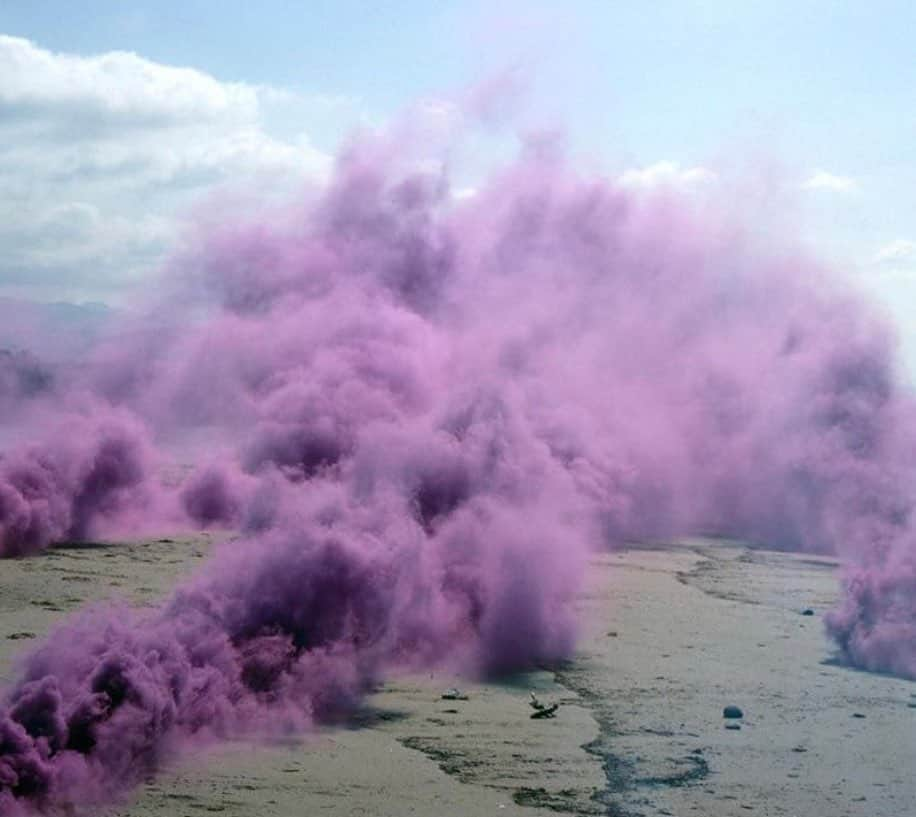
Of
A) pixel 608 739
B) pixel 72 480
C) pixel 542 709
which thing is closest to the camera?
pixel 608 739

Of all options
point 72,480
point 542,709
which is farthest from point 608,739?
Result: point 72,480

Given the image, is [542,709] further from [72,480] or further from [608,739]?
[72,480]

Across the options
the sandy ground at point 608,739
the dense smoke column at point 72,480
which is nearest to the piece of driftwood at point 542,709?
the sandy ground at point 608,739

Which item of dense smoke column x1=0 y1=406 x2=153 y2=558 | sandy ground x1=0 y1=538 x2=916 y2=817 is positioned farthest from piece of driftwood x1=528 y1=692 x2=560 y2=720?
dense smoke column x1=0 y1=406 x2=153 y2=558

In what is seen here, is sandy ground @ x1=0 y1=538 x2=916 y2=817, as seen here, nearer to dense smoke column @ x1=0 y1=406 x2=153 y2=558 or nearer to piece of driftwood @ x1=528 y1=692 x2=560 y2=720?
piece of driftwood @ x1=528 y1=692 x2=560 y2=720

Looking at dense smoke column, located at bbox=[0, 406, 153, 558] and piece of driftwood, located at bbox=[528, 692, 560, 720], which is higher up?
dense smoke column, located at bbox=[0, 406, 153, 558]

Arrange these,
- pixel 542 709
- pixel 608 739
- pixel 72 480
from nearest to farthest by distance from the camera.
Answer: pixel 608 739 < pixel 542 709 < pixel 72 480

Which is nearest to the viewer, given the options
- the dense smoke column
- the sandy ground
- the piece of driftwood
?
the sandy ground

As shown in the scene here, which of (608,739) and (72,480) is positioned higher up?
(72,480)

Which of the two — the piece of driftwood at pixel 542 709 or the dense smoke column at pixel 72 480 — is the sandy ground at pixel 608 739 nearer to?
the piece of driftwood at pixel 542 709
